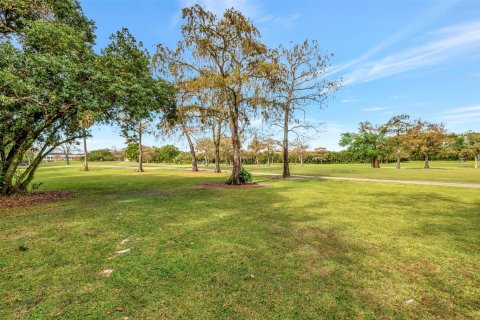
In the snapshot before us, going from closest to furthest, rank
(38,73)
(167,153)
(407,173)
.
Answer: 1. (38,73)
2. (407,173)
3. (167,153)

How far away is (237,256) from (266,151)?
7000cm

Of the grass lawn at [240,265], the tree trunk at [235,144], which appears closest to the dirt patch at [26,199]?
the grass lawn at [240,265]

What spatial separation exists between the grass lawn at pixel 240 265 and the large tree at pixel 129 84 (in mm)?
5024

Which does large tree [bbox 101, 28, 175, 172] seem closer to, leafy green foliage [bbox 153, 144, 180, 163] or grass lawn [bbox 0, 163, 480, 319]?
grass lawn [bbox 0, 163, 480, 319]

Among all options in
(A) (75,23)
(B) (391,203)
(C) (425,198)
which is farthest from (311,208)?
(A) (75,23)

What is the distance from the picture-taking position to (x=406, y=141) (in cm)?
4397

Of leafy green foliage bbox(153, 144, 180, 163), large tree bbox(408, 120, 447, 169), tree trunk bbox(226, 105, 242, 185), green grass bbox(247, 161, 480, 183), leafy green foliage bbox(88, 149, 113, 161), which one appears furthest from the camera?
leafy green foliage bbox(88, 149, 113, 161)

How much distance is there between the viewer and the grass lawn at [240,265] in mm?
3314

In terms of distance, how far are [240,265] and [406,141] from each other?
5042 centimetres

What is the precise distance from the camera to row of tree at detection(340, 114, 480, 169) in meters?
43.2

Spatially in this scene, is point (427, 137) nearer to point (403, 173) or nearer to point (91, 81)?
point (403, 173)

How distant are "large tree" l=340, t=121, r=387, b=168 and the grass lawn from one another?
44.4 meters

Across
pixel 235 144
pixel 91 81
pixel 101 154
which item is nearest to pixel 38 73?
pixel 91 81

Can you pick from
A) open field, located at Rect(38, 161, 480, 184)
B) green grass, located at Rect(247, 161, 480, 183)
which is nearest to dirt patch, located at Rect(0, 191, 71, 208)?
open field, located at Rect(38, 161, 480, 184)
